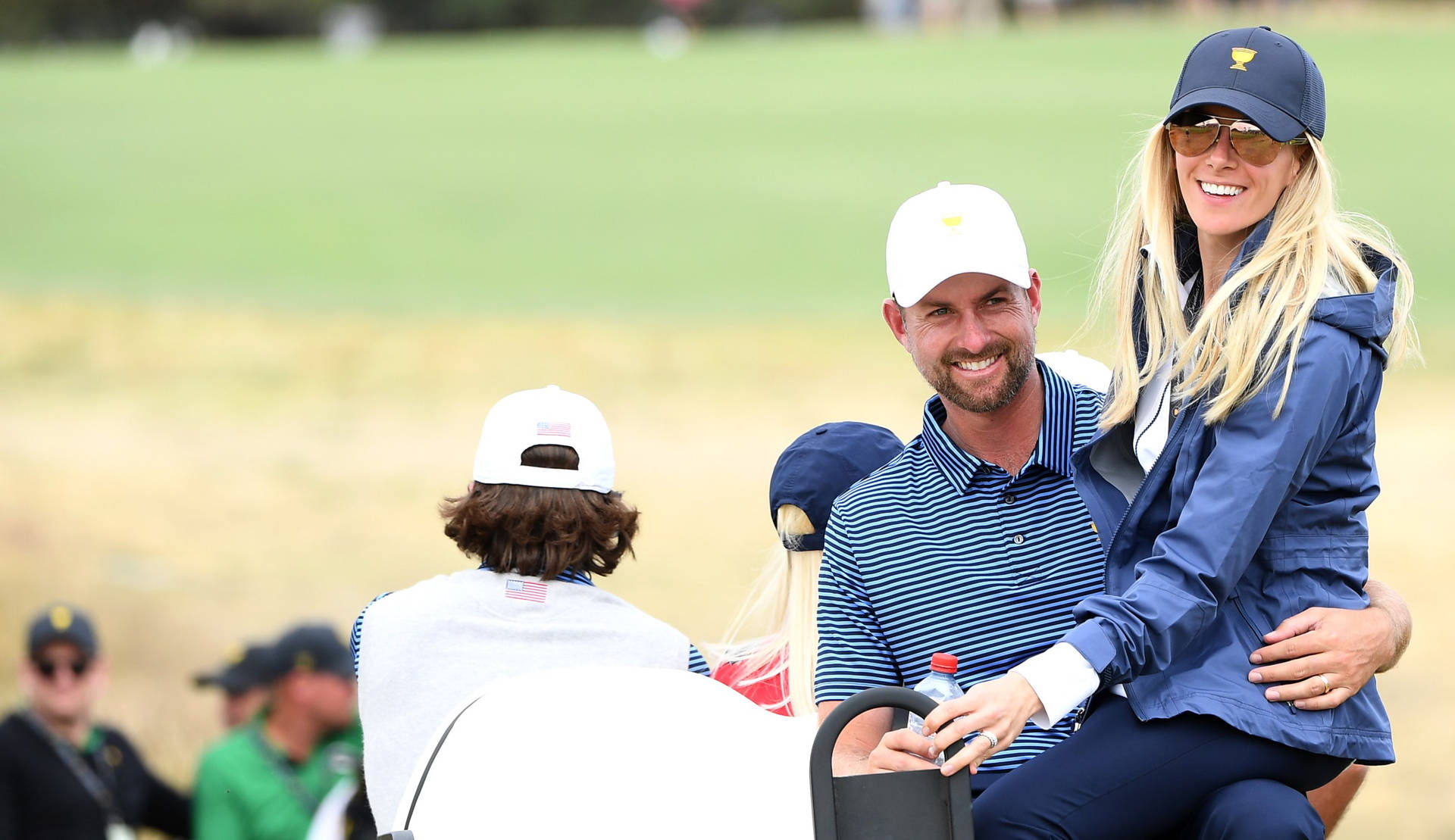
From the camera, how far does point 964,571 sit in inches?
102

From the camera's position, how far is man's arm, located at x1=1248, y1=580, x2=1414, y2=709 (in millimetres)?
2168

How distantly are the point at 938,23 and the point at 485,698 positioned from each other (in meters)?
43.1

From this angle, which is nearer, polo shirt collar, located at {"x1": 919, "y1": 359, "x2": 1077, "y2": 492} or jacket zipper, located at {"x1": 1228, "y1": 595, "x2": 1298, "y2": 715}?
jacket zipper, located at {"x1": 1228, "y1": 595, "x2": 1298, "y2": 715}

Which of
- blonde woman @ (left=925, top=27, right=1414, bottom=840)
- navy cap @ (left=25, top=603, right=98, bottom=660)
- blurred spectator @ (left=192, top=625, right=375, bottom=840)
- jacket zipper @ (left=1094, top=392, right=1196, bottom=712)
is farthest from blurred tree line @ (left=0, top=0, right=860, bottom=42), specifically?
jacket zipper @ (left=1094, top=392, right=1196, bottom=712)

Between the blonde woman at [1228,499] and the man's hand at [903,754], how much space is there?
74 millimetres

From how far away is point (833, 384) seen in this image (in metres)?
17.2

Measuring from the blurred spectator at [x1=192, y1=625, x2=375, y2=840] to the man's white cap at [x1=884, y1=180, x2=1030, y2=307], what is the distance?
130 inches

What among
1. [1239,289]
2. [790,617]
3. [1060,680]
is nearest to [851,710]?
[1060,680]

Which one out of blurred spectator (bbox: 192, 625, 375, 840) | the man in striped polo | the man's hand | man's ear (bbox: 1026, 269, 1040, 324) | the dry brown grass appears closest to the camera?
the man's hand

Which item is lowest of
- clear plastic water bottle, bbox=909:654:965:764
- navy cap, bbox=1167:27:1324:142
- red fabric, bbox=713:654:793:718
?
red fabric, bbox=713:654:793:718

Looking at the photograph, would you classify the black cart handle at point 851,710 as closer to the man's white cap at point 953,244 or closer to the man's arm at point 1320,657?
the man's arm at point 1320,657

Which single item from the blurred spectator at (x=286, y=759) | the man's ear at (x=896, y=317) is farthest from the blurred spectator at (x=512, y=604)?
the blurred spectator at (x=286, y=759)

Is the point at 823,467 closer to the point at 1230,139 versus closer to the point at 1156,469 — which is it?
the point at 1156,469

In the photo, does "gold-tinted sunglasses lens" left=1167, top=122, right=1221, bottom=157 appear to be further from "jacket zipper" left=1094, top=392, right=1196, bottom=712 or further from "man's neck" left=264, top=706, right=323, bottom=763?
"man's neck" left=264, top=706, right=323, bottom=763
